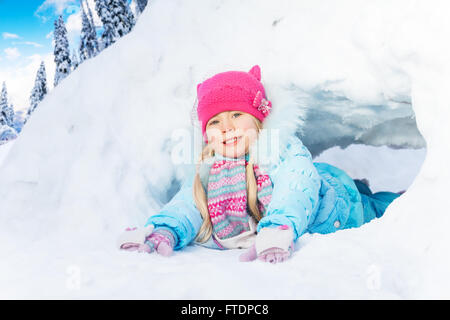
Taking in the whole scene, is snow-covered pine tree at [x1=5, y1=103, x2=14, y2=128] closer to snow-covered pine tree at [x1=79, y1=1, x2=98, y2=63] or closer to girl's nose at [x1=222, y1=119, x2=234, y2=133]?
snow-covered pine tree at [x1=79, y1=1, x2=98, y2=63]

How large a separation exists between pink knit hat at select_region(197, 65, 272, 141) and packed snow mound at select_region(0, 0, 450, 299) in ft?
0.33

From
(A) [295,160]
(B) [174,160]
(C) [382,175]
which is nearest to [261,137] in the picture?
(A) [295,160]

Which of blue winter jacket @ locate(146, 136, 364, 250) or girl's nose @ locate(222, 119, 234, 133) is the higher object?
girl's nose @ locate(222, 119, 234, 133)

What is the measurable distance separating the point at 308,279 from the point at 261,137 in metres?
0.99

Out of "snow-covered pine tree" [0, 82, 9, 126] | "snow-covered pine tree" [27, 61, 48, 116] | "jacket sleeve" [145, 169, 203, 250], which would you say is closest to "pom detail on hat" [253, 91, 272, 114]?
"jacket sleeve" [145, 169, 203, 250]

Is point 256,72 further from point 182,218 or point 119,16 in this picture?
point 119,16

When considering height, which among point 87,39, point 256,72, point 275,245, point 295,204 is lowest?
point 275,245

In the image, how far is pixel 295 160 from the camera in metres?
1.75

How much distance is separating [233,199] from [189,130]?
58cm

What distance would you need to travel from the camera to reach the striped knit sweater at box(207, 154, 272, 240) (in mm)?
1837

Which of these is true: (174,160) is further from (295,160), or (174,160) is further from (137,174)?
(295,160)

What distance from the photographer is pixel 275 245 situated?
4.07 ft

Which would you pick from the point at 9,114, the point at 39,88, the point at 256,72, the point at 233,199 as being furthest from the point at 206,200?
the point at 9,114

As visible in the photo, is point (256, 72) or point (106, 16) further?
point (106, 16)
